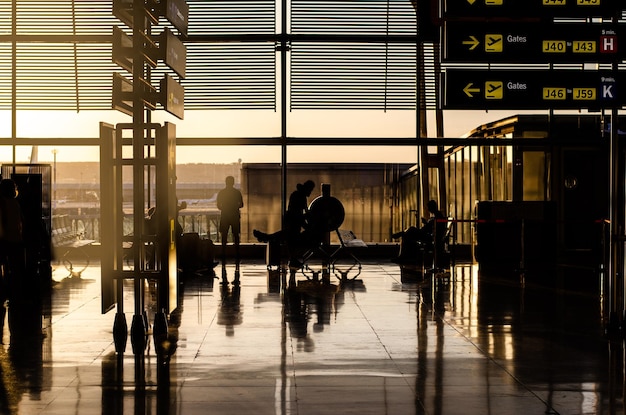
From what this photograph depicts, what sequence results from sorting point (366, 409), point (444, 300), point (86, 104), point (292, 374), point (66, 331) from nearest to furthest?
point (366, 409) → point (292, 374) → point (66, 331) → point (444, 300) → point (86, 104)

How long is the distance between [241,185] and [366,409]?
44.6 feet

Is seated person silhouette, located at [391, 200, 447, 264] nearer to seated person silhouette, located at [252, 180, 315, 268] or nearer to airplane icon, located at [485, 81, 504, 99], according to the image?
seated person silhouette, located at [252, 180, 315, 268]

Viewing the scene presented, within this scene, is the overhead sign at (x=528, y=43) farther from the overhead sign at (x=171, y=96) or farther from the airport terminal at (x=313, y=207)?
the overhead sign at (x=171, y=96)

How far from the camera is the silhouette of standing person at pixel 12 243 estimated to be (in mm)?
10781

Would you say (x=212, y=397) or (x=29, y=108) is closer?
(x=212, y=397)

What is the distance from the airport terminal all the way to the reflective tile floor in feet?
0.11

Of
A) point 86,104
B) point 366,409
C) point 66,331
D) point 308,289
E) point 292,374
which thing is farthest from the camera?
point 86,104

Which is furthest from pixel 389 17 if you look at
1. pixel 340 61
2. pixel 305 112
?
pixel 305 112

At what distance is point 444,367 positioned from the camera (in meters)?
6.45

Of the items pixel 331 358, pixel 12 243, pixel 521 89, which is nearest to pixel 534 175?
pixel 521 89

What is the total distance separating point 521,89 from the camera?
8.88 metres

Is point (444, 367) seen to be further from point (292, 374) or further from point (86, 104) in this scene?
point (86, 104)

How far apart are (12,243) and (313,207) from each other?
5324 mm

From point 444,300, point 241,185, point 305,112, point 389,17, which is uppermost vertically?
point 389,17
